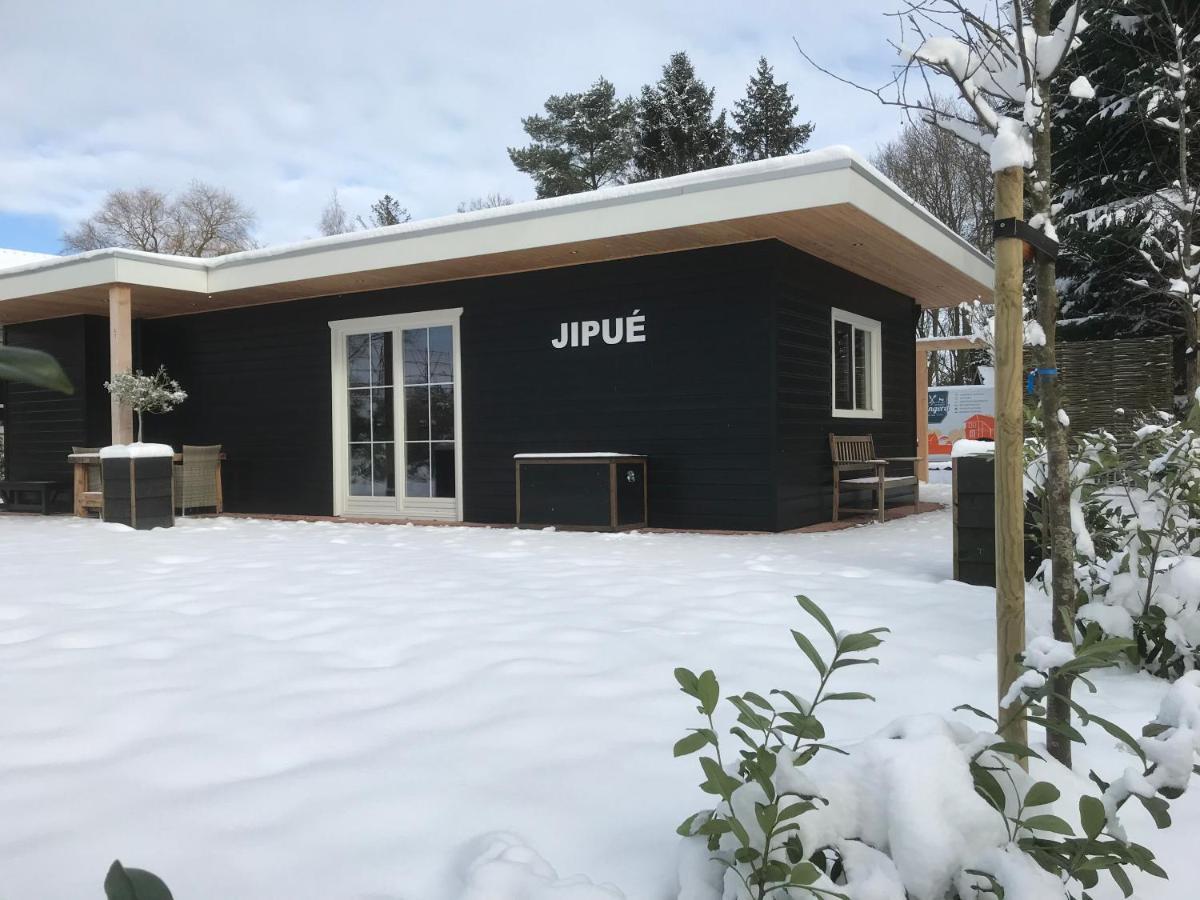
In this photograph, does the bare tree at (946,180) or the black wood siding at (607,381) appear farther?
the bare tree at (946,180)

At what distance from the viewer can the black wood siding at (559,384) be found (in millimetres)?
6816

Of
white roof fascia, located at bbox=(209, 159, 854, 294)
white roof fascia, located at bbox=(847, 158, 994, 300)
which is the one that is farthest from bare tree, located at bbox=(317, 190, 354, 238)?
white roof fascia, located at bbox=(847, 158, 994, 300)

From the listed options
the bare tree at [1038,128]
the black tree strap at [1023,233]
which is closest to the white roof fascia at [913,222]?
the bare tree at [1038,128]

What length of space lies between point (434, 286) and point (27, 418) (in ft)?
20.1

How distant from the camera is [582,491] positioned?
22.7ft

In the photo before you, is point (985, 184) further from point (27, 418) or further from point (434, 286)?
point (27, 418)

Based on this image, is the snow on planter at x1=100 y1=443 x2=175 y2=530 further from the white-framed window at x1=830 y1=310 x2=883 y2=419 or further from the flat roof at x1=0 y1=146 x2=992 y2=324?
the white-framed window at x1=830 y1=310 x2=883 y2=419

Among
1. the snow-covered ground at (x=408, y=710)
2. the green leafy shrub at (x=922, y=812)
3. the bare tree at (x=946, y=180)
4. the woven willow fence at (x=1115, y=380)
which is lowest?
the snow-covered ground at (x=408, y=710)

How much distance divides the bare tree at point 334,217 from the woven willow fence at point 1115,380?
2529cm

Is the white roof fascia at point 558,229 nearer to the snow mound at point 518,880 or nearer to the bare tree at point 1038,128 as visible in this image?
the bare tree at point 1038,128

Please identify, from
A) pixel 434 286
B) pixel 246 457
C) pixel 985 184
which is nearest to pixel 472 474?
pixel 434 286

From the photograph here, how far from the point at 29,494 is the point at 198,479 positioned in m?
3.17

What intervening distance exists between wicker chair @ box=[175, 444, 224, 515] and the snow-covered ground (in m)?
4.52

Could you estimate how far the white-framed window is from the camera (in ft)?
26.4
